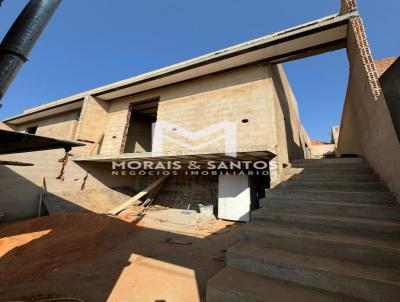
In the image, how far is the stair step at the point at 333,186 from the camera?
12.2ft

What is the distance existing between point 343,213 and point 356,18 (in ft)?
16.6

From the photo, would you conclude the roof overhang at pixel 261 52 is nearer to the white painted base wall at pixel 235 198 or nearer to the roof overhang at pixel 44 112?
the roof overhang at pixel 44 112

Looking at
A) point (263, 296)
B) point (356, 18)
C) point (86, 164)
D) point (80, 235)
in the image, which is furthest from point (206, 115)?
point (86, 164)

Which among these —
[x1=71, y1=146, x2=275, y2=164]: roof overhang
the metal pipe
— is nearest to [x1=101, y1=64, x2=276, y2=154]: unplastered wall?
[x1=71, y1=146, x2=275, y2=164]: roof overhang

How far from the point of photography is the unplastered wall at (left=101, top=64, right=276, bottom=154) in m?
6.37

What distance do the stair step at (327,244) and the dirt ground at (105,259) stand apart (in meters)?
1.22

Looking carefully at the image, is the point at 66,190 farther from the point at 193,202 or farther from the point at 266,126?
the point at 266,126

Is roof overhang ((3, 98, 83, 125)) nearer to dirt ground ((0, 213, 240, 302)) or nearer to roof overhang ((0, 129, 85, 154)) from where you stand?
dirt ground ((0, 213, 240, 302))

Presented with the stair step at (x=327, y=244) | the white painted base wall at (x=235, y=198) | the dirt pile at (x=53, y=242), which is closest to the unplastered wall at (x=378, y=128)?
the stair step at (x=327, y=244)

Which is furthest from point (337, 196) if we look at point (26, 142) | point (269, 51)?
point (26, 142)

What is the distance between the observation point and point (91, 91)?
10.2 meters

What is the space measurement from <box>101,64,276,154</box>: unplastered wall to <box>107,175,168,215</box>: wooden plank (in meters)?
3.19

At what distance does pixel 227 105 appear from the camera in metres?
7.20

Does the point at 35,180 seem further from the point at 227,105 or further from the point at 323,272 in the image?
the point at 323,272
